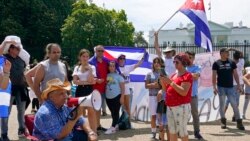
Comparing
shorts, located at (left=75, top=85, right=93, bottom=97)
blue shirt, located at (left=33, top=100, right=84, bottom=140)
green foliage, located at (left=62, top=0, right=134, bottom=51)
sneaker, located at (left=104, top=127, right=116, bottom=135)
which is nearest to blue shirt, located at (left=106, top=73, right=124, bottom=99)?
sneaker, located at (left=104, top=127, right=116, bottom=135)

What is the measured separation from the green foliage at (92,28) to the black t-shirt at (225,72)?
33883 mm

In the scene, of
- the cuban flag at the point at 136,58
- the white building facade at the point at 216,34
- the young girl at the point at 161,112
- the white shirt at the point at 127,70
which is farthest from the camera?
the white building facade at the point at 216,34

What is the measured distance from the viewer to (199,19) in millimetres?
10359

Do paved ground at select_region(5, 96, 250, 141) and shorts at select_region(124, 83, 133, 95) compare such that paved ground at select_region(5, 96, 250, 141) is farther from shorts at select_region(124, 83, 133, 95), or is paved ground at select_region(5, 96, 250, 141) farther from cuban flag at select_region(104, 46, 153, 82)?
cuban flag at select_region(104, 46, 153, 82)

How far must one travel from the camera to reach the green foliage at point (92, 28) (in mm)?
44156

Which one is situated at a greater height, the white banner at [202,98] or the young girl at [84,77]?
the young girl at [84,77]

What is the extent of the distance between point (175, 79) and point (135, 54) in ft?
15.1

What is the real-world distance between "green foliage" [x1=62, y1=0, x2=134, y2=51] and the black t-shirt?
33.9 meters

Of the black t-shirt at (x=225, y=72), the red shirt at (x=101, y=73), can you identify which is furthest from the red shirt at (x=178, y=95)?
the black t-shirt at (x=225, y=72)

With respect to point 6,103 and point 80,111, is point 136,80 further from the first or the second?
point 80,111

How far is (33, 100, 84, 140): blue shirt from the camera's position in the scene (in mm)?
4641

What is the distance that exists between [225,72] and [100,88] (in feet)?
9.00

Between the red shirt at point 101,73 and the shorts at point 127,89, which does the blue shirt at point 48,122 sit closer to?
the red shirt at point 101,73

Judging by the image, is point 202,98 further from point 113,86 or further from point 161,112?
point 161,112
